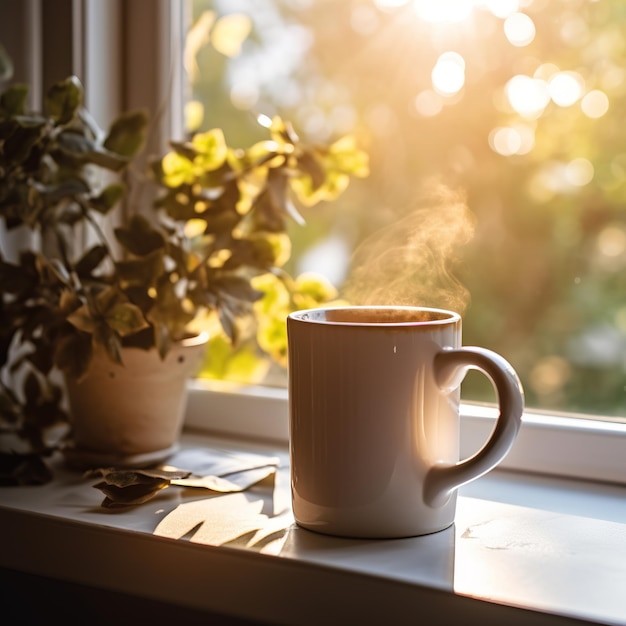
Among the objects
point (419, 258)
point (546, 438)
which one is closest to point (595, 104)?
point (419, 258)

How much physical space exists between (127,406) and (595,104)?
589 mm

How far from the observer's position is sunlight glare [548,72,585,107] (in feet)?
2.91

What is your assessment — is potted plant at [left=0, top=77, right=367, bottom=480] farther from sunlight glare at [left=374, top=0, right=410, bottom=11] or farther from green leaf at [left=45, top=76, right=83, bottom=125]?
sunlight glare at [left=374, top=0, right=410, bottom=11]

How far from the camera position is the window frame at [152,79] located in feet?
3.24

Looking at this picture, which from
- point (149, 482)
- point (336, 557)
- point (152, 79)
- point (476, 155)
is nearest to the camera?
point (336, 557)

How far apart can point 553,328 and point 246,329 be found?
378 mm

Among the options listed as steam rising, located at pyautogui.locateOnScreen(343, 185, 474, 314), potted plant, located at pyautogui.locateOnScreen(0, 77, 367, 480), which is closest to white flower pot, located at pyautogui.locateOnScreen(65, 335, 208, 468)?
potted plant, located at pyautogui.locateOnScreen(0, 77, 367, 480)

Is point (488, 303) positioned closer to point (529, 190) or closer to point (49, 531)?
point (529, 190)

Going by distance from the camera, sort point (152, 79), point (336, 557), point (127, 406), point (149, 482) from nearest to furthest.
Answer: point (336, 557), point (149, 482), point (127, 406), point (152, 79)

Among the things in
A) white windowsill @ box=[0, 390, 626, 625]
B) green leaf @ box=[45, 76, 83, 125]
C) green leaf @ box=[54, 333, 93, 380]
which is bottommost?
white windowsill @ box=[0, 390, 626, 625]

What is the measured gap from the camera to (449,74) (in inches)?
37.4

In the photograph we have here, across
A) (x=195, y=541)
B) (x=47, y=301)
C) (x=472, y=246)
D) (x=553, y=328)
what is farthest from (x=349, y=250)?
(x=195, y=541)

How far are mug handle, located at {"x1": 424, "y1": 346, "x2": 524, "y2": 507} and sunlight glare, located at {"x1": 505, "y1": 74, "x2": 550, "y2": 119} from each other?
398 millimetres

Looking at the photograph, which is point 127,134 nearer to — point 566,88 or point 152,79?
point 152,79
